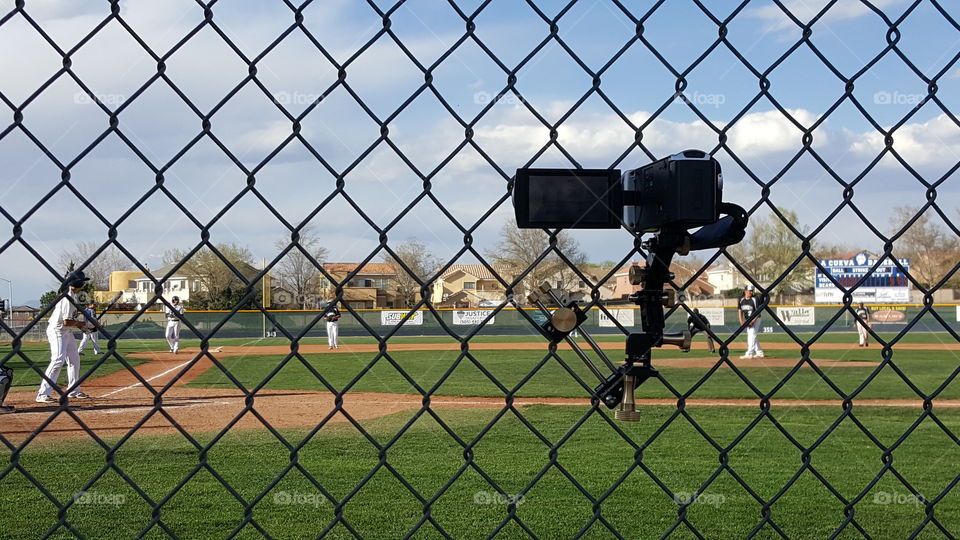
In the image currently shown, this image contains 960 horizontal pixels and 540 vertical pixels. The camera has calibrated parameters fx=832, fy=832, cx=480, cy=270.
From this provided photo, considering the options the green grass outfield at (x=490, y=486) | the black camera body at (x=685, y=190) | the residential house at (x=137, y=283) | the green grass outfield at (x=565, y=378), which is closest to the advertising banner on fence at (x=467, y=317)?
the green grass outfield at (x=565, y=378)

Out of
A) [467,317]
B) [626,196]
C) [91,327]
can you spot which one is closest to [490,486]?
[91,327]

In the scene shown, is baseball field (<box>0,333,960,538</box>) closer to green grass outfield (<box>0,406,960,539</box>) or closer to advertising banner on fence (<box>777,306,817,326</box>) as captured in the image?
green grass outfield (<box>0,406,960,539</box>)

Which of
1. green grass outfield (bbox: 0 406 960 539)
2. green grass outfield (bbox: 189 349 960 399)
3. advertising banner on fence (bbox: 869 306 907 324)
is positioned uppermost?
green grass outfield (bbox: 0 406 960 539)

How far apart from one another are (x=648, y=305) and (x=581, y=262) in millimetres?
320

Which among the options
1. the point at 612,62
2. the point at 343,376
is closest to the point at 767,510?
the point at 612,62

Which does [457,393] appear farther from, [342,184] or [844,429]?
[342,184]

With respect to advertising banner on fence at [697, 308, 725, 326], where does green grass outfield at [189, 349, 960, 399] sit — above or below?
above

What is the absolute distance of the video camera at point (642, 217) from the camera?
181cm

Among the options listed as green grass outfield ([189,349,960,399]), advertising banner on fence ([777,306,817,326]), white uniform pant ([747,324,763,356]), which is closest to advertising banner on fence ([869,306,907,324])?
advertising banner on fence ([777,306,817,326])

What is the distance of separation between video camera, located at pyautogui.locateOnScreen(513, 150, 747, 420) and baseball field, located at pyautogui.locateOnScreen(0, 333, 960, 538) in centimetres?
14

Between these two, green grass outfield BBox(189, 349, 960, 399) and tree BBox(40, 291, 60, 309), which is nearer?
tree BBox(40, 291, 60, 309)

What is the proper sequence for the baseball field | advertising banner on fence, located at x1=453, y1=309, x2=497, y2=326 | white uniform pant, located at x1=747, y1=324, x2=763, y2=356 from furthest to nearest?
advertising banner on fence, located at x1=453, y1=309, x2=497, y2=326
white uniform pant, located at x1=747, y1=324, x2=763, y2=356
the baseball field

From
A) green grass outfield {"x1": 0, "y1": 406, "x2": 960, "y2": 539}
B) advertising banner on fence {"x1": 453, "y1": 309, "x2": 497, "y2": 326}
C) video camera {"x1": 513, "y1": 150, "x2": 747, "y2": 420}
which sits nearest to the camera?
video camera {"x1": 513, "y1": 150, "x2": 747, "y2": 420}

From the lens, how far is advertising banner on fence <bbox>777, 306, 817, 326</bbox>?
39.3 metres
